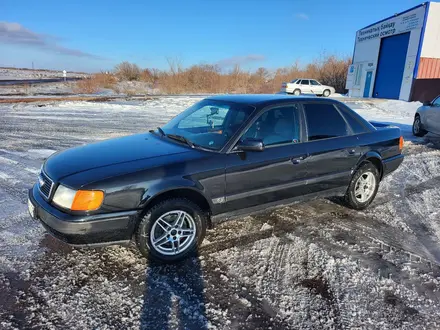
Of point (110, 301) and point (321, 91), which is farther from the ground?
point (321, 91)

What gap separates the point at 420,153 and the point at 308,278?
23.1 feet

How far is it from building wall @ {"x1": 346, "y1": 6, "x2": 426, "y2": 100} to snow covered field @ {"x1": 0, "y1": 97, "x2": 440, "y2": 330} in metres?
25.0

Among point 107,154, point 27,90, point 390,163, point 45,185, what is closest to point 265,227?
point 107,154

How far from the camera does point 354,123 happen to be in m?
4.74

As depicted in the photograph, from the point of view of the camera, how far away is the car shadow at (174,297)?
2.57 metres

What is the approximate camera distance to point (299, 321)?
8.59 ft

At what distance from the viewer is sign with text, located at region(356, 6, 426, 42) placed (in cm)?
2501

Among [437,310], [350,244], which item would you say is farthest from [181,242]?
[437,310]

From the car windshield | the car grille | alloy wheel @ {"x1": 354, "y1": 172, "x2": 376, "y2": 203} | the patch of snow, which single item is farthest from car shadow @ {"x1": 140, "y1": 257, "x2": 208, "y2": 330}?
alloy wheel @ {"x1": 354, "y1": 172, "x2": 376, "y2": 203}

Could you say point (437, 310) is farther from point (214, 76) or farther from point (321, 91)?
point (214, 76)

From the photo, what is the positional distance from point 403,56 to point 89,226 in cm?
3010

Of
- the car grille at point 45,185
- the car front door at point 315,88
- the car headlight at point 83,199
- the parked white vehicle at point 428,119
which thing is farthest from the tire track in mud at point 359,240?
the car front door at point 315,88

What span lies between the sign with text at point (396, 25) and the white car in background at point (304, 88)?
20.4 ft

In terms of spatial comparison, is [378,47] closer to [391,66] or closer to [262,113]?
[391,66]
